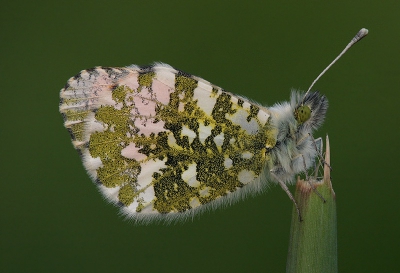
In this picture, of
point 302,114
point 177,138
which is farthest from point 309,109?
point 177,138

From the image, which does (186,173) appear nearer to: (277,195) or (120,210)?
(120,210)

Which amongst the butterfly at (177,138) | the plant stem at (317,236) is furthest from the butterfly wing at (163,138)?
the plant stem at (317,236)

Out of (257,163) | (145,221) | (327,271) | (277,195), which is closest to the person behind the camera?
(327,271)

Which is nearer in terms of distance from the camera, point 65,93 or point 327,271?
point 327,271

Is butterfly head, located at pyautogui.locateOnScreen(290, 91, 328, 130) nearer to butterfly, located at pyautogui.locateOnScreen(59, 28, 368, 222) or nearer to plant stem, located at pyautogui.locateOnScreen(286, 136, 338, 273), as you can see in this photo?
butterfly, located at pyautogui.locateOnScreen(59, 28, 368, 222)

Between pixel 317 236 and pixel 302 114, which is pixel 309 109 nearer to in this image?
pixel 302 114

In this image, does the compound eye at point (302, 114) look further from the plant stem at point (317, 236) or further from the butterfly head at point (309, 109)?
the plant stem at point (317, 236)

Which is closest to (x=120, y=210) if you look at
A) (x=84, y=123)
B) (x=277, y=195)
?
(x=84, y=123)

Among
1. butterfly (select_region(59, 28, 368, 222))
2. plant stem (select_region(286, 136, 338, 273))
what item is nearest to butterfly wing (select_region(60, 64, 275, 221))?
butterfly (select_region(59, 28, 368, 222))
